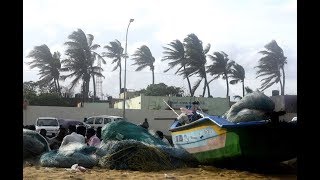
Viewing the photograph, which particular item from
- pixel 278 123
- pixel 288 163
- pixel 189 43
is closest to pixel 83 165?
pixel 278 123

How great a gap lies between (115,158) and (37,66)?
3558 centimetres

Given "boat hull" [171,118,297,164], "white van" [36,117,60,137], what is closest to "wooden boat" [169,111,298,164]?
"boat hull" [171,118,297,164]

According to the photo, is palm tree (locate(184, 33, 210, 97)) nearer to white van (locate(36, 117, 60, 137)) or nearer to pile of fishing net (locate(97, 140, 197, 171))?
white van (locate(36, 117, 60, 137))

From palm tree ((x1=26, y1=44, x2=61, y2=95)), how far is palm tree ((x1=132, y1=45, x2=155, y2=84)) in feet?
30.7

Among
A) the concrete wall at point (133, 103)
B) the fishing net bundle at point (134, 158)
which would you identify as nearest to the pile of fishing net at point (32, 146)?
the fishing net bundle at point (134, 158)

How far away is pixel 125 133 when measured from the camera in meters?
10.5

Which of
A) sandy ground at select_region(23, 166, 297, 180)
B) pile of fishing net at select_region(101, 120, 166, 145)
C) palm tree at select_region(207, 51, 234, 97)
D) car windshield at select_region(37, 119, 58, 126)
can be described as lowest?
sandy ground at select_region(23, 166, 297, 180)

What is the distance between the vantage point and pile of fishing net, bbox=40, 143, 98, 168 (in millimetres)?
8711

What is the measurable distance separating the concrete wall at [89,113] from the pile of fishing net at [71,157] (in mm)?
20122

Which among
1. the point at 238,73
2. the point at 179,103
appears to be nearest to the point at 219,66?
the point at 238,73

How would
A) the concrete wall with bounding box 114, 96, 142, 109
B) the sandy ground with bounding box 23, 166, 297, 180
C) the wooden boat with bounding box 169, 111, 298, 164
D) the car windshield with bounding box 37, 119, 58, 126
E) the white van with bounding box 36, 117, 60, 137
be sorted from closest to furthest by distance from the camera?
the sandy ground with bounding box 23, 166, 297, 180, the wooden boat with bounding box 169, 111, 298, 164, the white van with bounding box 36, 117, 60, 137, the car windshield with bounding box 37, 119, 58, 126, the concrete wall with bounding box 114, 96, 142, 109

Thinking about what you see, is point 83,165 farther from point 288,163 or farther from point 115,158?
point 288,163

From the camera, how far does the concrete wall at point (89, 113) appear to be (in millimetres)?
28906
